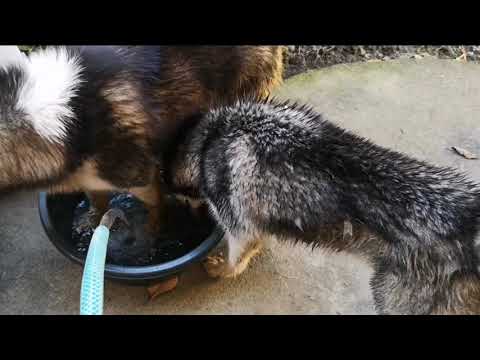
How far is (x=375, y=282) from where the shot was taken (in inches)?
97.8

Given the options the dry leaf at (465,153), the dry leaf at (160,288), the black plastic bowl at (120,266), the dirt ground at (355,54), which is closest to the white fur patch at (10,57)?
the black plastic bowl at (120,266)

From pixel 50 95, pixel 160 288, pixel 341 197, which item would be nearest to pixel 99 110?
pixel 50 95

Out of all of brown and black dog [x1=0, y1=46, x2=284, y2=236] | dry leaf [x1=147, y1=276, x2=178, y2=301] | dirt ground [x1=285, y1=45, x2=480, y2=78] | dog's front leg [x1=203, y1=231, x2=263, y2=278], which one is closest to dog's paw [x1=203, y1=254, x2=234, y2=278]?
dog's front leg [x1=203, y1=231, x2=263, y2=278]

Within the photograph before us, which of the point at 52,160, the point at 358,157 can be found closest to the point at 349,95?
the point at 358,157

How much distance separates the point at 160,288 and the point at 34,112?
131cm

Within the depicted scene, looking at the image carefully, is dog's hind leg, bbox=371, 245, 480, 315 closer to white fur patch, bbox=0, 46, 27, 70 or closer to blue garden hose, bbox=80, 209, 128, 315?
blue garden hose, bbox=80, 209, 128, 315

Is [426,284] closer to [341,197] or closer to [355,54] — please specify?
[341,197]

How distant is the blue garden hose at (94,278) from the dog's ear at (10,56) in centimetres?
96

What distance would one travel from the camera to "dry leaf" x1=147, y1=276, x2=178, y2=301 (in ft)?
10.2

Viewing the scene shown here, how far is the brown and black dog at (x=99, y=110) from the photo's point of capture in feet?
8.14

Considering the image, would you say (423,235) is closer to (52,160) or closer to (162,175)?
(162,175)

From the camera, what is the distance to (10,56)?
106 inches

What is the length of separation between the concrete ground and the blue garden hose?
32.4 inches

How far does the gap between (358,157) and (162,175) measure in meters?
1.19
